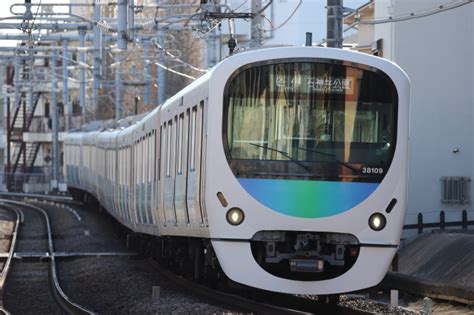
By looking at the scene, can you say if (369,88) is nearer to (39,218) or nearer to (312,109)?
(312,109)

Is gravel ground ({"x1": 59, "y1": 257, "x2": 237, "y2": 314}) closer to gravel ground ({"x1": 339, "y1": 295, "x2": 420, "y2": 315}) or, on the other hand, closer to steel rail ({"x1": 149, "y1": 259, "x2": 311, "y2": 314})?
steel rail ({"x1": 149, "y1": 259, "x2": 311, "y2": 314})

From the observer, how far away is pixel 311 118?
1286cm

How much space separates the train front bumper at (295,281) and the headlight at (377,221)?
194 millimetres

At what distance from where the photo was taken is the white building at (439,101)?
28.2 metres

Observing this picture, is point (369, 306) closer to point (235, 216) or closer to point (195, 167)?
point (195, 167)

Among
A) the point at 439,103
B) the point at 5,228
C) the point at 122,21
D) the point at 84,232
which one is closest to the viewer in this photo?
the point at 122,21

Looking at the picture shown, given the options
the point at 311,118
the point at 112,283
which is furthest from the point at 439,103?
the point at 311,118

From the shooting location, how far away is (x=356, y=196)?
12.6 metres

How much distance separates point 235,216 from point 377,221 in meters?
1.46

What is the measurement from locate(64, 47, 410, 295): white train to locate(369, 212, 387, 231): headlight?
10mm

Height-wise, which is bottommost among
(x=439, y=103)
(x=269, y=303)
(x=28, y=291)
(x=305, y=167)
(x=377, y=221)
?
(x=28, y=291)

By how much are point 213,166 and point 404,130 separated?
203 cm

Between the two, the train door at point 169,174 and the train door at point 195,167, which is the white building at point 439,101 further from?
the train door at point 195,167

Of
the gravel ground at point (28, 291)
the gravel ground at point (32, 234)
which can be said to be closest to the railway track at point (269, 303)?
the gravel ground at point (28, 291)
